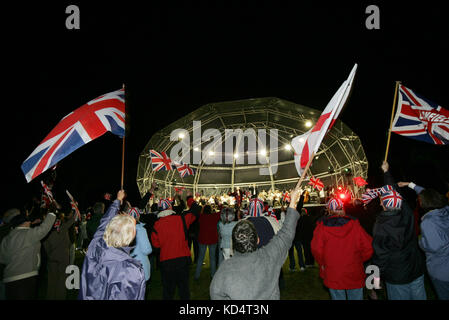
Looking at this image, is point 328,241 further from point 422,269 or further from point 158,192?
point 158,192

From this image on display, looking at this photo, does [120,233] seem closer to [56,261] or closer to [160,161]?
[56,261]

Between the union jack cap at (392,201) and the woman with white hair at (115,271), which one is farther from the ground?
the union jack cap at (392,201)

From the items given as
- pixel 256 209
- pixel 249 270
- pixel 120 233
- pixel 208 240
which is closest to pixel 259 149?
pixel 208 240

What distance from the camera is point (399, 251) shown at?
3.27 meters

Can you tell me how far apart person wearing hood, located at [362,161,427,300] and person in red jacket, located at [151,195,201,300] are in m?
3.05

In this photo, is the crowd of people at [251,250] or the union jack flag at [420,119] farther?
the union jack flag at [420,119]

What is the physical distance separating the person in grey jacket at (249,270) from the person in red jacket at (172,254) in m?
2.53

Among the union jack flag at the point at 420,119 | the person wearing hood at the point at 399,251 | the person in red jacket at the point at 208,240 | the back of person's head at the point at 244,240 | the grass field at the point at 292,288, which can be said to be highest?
the union jack flag at the point at 420,119

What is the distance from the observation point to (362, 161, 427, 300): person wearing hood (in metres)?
3.24

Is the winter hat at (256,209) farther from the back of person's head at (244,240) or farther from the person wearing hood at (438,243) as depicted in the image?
the back of person's head at (244,240)

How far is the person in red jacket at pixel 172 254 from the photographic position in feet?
14.0

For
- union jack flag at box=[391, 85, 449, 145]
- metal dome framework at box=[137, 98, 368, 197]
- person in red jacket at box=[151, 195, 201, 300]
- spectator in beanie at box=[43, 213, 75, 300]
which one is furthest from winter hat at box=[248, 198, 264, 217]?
metal dome framework at box=[137, 98, 368, 197]
